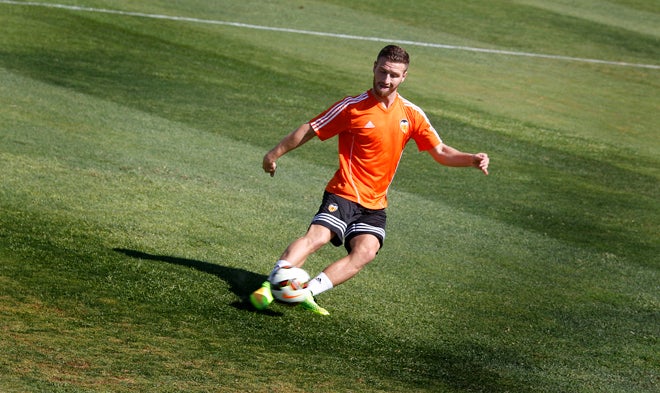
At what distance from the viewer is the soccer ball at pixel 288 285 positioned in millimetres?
7430

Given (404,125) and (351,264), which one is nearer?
(351,264)

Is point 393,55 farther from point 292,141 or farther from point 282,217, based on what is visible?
point 282,217

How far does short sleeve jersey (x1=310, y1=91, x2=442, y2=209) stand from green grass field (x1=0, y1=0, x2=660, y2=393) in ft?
3.04

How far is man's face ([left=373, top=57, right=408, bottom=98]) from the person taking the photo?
7797mm

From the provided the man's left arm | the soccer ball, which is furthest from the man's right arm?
the man's left arm

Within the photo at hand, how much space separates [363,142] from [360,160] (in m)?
0.14

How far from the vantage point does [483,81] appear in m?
20.8

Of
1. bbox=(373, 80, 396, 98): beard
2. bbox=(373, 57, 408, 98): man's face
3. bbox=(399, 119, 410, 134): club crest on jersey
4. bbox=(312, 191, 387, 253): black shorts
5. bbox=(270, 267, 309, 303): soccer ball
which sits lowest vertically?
bbox=(270, 267, 309, 303): soccer ball

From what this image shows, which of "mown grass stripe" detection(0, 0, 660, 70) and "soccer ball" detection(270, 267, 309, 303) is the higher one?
"mown grass stripe" detection(0, 0, 660, 70)

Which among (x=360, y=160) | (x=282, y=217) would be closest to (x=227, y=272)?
(x=360, y=160)

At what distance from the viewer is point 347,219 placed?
795cm

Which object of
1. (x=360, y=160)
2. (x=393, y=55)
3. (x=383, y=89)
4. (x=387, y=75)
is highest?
(x=393, y=55)

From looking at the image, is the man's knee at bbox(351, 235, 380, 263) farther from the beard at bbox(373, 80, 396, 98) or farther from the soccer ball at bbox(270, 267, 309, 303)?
the beard at bbox(373, 80, 396, 98)

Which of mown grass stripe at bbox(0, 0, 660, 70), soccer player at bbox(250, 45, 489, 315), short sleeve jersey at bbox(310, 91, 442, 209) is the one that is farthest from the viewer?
mown grass stripe at bbox(0, 0, 660, 70)
